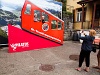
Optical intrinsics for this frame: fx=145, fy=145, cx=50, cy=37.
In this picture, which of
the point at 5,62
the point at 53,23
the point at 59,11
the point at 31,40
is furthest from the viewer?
the point at 59,11

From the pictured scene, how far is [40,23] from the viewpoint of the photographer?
31.4 feet

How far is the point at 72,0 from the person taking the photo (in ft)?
58.9

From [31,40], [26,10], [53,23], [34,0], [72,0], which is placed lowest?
[31,40]

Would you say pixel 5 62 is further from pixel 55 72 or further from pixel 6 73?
pixel 55 72

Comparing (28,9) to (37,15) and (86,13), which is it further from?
(86,13)

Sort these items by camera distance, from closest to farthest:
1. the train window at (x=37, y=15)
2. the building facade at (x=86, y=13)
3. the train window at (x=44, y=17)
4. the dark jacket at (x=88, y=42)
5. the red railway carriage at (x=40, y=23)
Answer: the dark jacket at (x=88, y=42), the red railway carriage at (x=40, y=23), the train window at (x=37, y=15), the train window at (x=44, y=17), the building facade at (x=86, y=13)

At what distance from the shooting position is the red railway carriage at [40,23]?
8938 mm

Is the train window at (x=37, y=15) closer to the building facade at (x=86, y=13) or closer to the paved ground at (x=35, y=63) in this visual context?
the paved ground at (x=35, y=63)

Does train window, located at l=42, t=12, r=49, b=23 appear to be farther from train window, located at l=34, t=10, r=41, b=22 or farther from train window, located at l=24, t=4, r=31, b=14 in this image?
train window, located at l=24, t=4, r=31, b=14

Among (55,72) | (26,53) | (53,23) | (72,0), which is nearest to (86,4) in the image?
(72,0)

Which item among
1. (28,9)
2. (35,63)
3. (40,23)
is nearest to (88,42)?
(35,63)

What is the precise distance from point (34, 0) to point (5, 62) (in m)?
5.23

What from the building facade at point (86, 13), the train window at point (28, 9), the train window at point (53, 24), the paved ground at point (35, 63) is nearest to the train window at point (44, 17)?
the train window at point (53, 24)

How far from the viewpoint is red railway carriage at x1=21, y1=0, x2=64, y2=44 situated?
29.3ft
